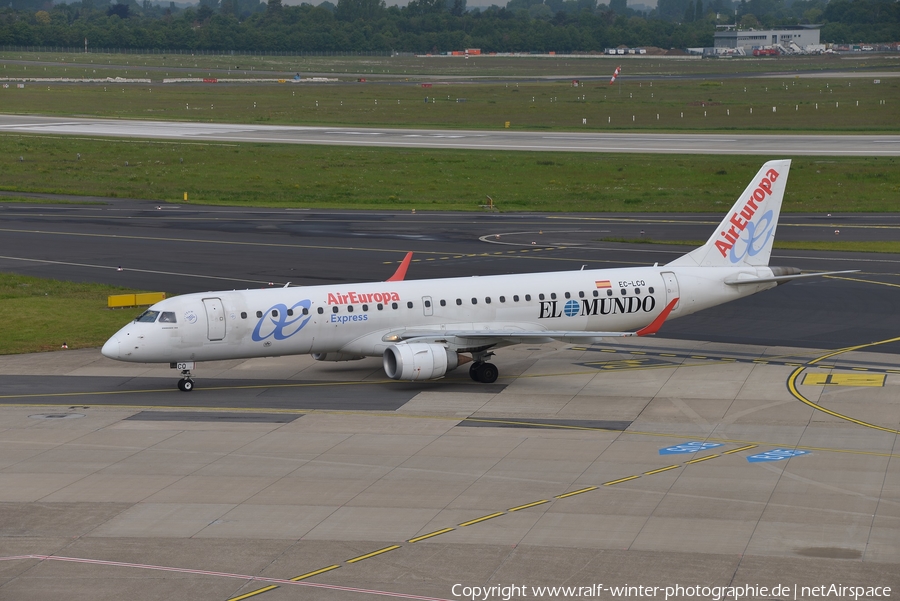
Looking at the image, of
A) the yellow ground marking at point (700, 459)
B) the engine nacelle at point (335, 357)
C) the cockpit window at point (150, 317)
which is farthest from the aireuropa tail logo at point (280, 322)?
the yellow ground marking at point (700, 459)

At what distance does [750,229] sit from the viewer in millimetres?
47875

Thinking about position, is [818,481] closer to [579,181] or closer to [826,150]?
[579,181]

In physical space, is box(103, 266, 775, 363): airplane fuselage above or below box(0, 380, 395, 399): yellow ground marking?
above

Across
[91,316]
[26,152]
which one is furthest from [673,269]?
[26,152]

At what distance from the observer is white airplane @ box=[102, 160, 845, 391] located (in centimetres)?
4069

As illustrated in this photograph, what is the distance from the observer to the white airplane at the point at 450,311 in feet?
133

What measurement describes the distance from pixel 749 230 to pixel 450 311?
544 inches

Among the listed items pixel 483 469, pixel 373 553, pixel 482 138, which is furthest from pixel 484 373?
pixel 482 138

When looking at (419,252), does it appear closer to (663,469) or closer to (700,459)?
(700,459)

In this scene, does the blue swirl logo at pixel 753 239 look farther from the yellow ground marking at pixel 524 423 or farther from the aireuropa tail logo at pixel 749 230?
the yellow ground marking at pixel 524 423

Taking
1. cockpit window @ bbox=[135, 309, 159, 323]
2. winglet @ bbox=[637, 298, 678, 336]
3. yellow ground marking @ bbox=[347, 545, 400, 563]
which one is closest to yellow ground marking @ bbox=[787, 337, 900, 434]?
winglet @ bbox=[637, 298, 678, 336]

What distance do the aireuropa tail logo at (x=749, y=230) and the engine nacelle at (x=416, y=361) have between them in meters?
13.8

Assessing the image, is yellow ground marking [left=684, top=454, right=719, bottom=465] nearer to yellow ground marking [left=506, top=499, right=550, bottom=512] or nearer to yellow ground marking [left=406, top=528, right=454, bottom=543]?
yellow ground marking [left=506, top=499, right=550, bottom=512]

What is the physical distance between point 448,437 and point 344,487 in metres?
5.66
